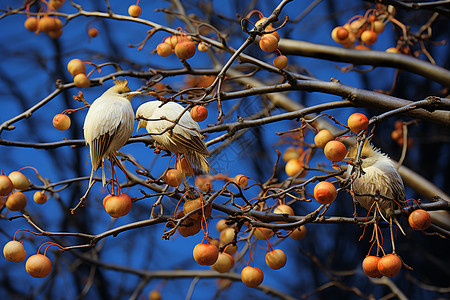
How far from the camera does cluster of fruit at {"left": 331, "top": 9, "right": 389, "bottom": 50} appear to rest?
3.94ft

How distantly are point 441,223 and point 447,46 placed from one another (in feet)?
3.93

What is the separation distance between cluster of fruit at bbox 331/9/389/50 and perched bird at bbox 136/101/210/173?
550 millimetres

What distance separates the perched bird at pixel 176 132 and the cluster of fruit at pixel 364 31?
1.80 feet

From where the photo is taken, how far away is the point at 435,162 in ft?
6.68

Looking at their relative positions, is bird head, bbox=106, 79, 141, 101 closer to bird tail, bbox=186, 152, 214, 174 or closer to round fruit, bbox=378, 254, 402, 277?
bird tail, bbox=186, 152, 214, 174

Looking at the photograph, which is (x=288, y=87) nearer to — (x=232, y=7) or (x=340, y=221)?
(x=340, y=221)

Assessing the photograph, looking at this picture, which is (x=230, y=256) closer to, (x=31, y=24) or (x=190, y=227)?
(x=190, y=227)

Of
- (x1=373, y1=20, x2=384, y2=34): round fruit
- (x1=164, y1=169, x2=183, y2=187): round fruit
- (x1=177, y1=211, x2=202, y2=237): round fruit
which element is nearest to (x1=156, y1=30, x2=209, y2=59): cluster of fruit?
(x1=164, y1=169, x2=183, y2=187): round fruit

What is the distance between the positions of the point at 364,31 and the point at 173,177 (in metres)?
0.75

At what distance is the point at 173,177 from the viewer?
88 cm

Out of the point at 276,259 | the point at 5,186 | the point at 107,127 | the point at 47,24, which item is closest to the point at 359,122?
the point at 276,259

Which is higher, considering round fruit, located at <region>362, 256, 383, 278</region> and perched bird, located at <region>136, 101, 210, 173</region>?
perched bird, located at <region>136, 101, 210, 173</region>

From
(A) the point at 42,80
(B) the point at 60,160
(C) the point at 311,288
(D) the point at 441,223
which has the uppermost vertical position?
(A) the point at 42,80

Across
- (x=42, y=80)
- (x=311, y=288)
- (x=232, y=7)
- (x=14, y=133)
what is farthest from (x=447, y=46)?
(x=14, y=133)
